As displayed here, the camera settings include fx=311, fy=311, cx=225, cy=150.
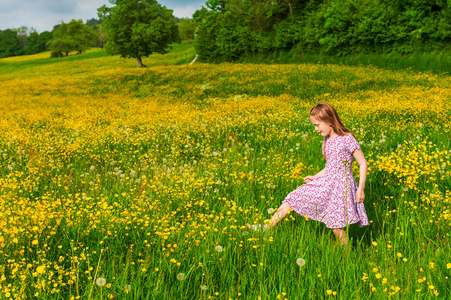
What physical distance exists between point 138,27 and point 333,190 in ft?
126

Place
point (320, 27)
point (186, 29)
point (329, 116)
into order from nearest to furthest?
point (329, 116)
point (320, 27)
point (186, 29)

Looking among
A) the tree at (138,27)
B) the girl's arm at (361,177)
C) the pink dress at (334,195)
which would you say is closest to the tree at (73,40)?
the tree at (138,27)

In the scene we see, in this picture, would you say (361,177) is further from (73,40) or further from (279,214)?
(73,40)

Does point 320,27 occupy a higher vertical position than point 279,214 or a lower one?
higher

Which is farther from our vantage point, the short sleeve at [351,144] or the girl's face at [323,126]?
Answer: the girl's face at [323,126]

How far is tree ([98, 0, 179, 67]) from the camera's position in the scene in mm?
36781

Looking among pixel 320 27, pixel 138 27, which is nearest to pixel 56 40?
pixel 138 27

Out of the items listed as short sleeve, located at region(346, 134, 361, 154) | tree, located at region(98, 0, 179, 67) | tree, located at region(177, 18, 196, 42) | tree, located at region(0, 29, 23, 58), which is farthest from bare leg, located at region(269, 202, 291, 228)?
tree, located at region(0, 29, 23, 58)

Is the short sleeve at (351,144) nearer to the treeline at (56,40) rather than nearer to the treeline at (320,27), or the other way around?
the treeline at (320,27)

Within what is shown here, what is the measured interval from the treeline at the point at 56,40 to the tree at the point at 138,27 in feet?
109

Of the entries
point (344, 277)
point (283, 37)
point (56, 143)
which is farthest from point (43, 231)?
point (283, 37)

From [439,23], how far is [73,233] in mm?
23541

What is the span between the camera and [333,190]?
3.68 meters

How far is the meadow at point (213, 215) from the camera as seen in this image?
93.7 inches
